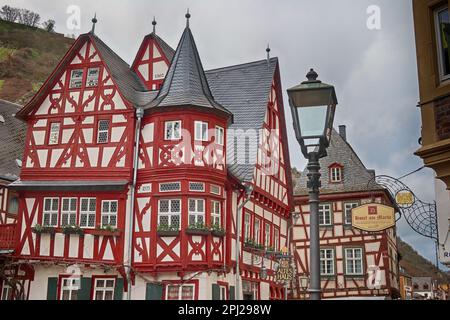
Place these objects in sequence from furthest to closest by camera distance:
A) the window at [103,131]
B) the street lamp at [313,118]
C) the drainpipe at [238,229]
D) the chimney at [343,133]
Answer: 1. the chimney at [343,133]
2. the window at [103,131]
3. the drainpipe at [238,229]
4. the street lamp at [313,118]

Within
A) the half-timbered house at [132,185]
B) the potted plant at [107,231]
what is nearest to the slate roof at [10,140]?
the half-timbered house at [132,185]

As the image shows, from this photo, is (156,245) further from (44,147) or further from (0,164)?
(0,164)

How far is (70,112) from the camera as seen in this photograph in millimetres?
10352

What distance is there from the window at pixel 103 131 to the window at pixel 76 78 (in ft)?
2.50

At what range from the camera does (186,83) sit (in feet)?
34.0

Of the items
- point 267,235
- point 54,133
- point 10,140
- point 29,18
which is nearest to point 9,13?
point 29,18

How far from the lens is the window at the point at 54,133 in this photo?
10.4 metres

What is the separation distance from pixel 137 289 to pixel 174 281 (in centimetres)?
62

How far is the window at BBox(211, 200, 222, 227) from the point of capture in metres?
9.65

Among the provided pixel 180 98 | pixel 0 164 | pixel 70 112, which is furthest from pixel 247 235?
pixel 0 164

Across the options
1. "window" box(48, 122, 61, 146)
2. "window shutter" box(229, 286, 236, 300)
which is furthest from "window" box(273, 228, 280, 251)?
"window" box(48, 122, 61, 146)

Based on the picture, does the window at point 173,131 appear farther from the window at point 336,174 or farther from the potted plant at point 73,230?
the window at point 336,174

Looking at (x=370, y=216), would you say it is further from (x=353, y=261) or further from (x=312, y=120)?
(x=353, y=261)
